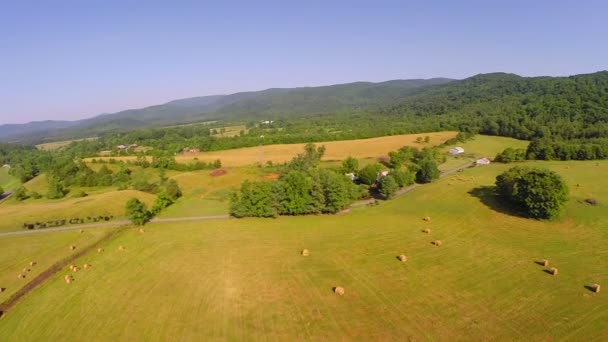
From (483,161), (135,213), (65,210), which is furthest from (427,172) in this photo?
(65,210)

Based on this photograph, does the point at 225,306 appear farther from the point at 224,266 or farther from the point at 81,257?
the point at 81,257

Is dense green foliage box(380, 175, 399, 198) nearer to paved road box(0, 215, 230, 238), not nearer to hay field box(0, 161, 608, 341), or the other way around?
hay field box(0, 161, 608, 341)

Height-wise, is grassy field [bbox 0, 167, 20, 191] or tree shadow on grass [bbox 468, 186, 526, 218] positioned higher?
grassy field [bbox 0, 167, 20, 191]

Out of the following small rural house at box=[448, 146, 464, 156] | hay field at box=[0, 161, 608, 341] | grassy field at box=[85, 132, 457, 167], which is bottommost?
hay field at box=[0, 161, 608, 341]

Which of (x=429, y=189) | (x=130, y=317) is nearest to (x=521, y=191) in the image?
(x=429, y=189)

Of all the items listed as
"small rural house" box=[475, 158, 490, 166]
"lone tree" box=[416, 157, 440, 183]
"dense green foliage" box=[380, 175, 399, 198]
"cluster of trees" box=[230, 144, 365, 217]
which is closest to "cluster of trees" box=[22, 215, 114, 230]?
"cluster of trees" box=[230, 144, 365, 217]

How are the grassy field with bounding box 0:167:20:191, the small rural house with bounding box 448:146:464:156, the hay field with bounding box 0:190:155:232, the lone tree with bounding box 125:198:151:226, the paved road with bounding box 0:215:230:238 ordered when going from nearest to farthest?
the paved road with bounding box 0:215:230:238
the lone tree with bounding box 125:198:151:226
the hay field with bounding box 0:190:155:232
the small rural house with bounding box 448:146:464:156
the grassy field with bounding box 0:167:20:191

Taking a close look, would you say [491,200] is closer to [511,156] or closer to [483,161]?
[483,161]

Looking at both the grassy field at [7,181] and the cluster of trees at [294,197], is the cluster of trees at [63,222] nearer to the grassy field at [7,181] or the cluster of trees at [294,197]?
the cluster of trees at [294,197]
